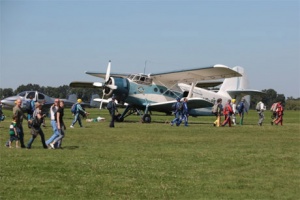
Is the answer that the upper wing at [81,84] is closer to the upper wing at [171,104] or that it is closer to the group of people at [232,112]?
the upper wing at [171,104]

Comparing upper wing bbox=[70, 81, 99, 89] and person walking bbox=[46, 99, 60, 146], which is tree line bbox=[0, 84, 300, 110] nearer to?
upper wing bbox=[70, 81, 99, 89]

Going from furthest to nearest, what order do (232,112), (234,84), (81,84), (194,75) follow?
(234,84) < (81,84) < (194,75) < (232,112)

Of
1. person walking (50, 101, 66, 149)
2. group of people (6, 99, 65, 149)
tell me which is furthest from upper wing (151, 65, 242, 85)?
group of people (6, 99, 65, 149)

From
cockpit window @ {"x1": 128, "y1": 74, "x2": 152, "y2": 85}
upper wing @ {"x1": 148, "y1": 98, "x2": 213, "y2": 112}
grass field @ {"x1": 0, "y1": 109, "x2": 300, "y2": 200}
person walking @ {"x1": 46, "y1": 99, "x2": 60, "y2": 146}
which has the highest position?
cockpit window @ {"x1": 128, "y1": 74, "x2": 152, "y2": 85}

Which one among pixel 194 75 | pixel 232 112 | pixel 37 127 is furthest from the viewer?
pixel 194 75

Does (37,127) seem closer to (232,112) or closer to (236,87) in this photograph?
(232,112)

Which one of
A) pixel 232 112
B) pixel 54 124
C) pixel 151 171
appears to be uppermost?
pixel 232 112

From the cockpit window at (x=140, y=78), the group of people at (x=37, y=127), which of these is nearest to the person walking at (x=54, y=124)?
the group of people at (x=37, y=127)

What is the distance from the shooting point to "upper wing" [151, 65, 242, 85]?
31109 millimetres

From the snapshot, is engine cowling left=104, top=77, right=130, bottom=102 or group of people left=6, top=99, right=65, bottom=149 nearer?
group of people left=6, top=99, right=65, bottom=149

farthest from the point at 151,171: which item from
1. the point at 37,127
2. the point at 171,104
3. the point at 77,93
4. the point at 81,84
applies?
the point at 77,93

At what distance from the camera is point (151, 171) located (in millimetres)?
10875

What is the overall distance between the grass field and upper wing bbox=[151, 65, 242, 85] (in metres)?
14.7

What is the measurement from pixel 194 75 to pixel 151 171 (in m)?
23.1
